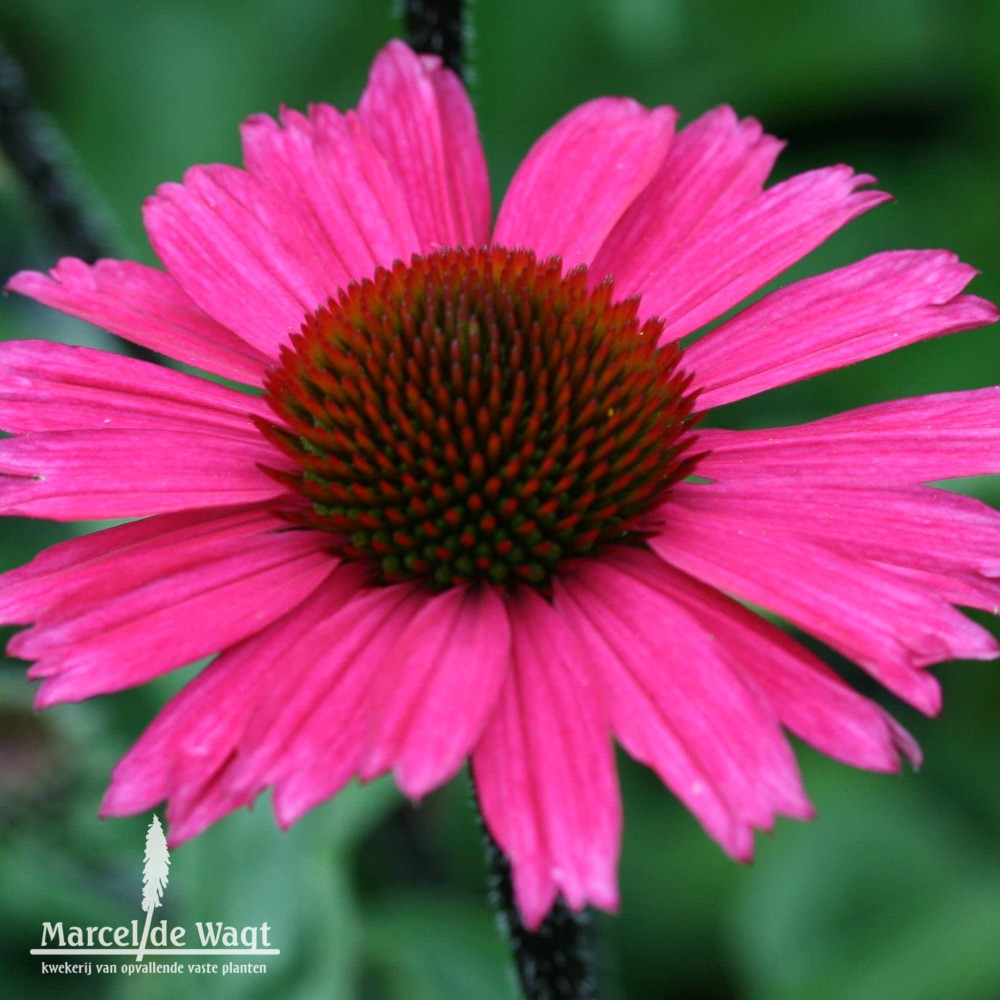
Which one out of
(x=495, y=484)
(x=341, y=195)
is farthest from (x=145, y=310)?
(x=495, y=484)

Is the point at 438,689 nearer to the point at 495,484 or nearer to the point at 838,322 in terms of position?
the point at 495,484

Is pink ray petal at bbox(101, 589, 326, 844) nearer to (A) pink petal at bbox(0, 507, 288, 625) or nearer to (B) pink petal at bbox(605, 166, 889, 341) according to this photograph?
(A) pink petal at bbox(0, 507, 288, 625)

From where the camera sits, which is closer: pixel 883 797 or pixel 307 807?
pixel 307 807

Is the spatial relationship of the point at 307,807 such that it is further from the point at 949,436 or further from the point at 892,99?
the point at 892,99

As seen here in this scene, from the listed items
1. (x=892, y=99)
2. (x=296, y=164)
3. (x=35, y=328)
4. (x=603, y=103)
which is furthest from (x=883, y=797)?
(x=35, y=328)

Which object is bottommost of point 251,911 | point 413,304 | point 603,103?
point 251,911

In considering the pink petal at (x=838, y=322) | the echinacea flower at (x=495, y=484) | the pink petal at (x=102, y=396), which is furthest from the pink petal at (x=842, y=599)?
the pink petal at (x=102, y=396)

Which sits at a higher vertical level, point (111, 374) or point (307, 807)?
point (111, 374)
